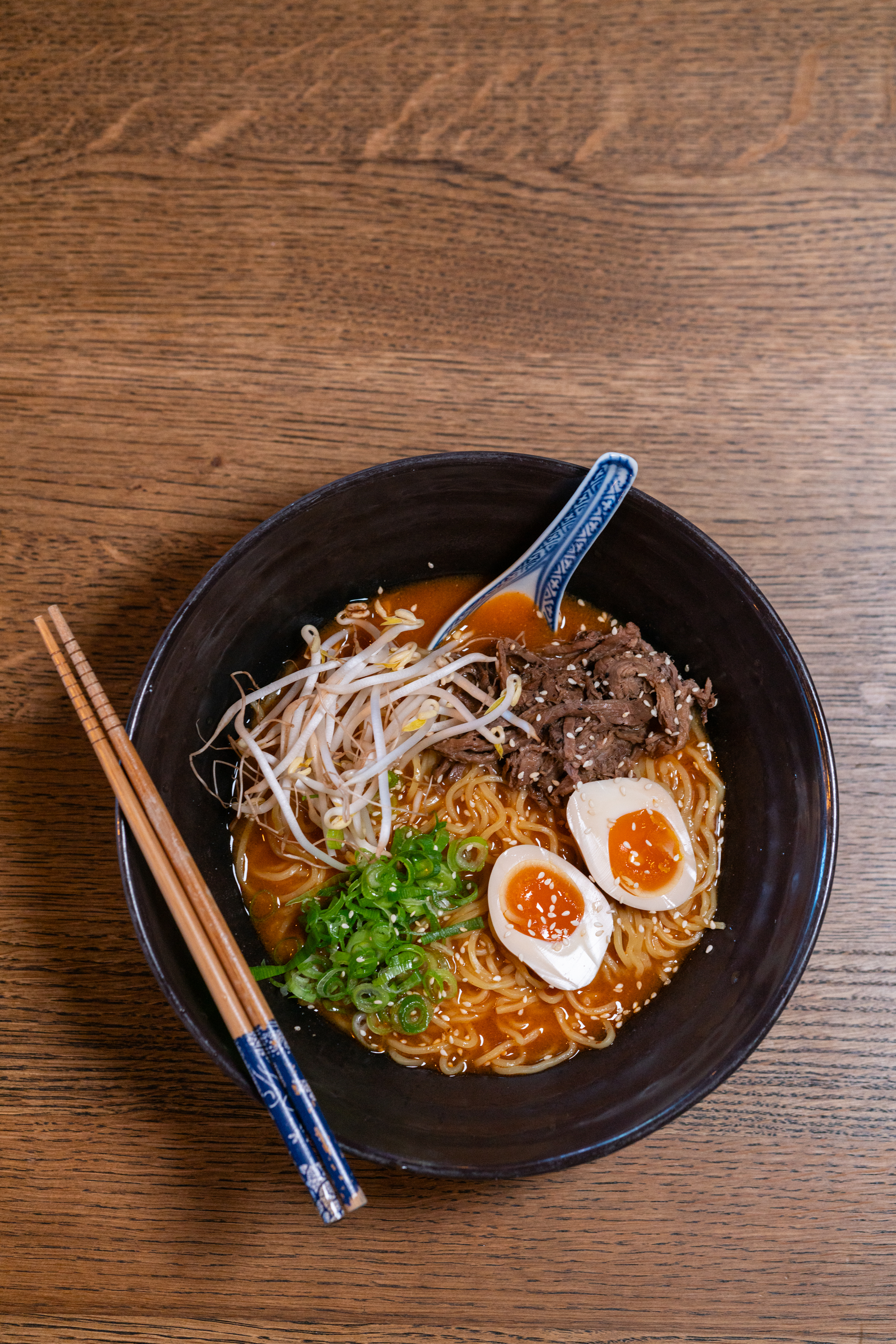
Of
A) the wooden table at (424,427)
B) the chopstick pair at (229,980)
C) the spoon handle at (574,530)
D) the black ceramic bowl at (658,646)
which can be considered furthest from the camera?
the wooden table at (424,427)

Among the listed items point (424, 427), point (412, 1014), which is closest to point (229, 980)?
point (412, 1014)

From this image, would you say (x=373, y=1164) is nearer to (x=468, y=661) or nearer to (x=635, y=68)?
(x=468, y=661)

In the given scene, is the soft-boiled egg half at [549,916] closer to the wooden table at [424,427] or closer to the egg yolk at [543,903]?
the egg yolk at [543,903]

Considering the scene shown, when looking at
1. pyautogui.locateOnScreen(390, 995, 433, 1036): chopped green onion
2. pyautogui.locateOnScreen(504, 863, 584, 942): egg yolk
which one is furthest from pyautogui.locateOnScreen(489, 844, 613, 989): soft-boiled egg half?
pyautogui.locateOnScreen(390, 995, 433, 1036): chopped green onion

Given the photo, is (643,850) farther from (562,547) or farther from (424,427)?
(424,427)

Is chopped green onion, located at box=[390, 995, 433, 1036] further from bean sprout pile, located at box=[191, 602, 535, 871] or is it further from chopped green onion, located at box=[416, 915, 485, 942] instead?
bean sprout pile, located at box=[191, 602, 535, 871]

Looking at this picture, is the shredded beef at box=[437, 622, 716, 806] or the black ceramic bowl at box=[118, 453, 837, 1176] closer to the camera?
the black ceramic bowl at box=[118, 453, 837, 1176]

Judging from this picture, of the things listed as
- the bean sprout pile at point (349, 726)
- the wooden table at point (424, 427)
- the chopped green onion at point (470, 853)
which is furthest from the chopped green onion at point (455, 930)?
the wooden table at point (424, 427)
